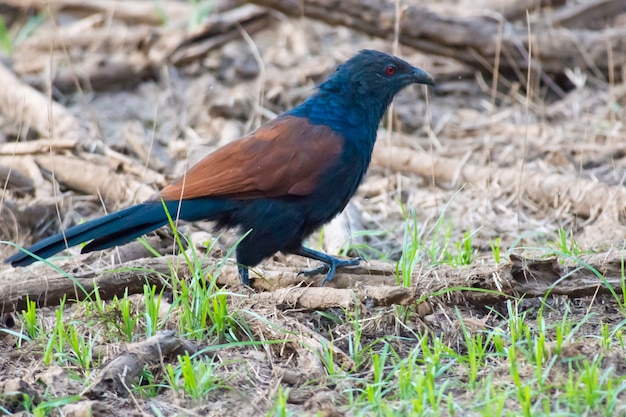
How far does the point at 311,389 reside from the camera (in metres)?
3.03

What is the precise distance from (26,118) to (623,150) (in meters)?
4.40

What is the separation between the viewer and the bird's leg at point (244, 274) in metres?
3.86

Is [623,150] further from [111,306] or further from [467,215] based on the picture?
[111,306]

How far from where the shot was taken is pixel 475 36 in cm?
667

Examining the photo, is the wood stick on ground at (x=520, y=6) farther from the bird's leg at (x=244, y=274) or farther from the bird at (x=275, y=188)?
the bird's leg at (x=244, y=274)

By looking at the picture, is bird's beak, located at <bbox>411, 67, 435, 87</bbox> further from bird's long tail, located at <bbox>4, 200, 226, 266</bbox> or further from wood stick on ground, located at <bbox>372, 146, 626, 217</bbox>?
bird's long tail, located at <bbox>4, 200, 226, 266</bbox>

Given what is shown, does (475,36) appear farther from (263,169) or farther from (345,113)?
(263,169)

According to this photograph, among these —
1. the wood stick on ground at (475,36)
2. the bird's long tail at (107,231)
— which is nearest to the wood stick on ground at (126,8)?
the wood stick on ground at (475,36)

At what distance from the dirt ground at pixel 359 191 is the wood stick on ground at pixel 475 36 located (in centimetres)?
18

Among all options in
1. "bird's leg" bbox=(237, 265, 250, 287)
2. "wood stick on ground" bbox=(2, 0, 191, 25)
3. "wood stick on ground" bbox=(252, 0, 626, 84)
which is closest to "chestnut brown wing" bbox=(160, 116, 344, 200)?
"bird's leg" bbox=(237, 265, 250, 287)

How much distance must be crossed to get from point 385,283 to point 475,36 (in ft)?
11.4

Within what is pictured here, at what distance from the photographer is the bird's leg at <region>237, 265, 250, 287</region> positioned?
3.86 m

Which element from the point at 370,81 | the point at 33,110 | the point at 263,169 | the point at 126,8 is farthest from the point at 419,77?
the point at 126,8

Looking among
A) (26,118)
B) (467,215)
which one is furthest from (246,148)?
(26,118)
